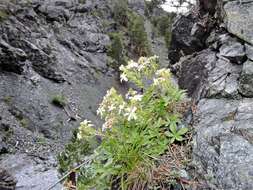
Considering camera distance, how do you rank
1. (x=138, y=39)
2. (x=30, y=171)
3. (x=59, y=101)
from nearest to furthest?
(x=30, y=171) < (x=59, y=101) < (x=138, y=39)

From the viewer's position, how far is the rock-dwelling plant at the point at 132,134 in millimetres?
2764

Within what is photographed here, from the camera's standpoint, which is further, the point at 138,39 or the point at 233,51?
the point at 138,39

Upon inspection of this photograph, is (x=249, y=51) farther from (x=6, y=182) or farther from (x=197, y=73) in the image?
(x=6, y=182)

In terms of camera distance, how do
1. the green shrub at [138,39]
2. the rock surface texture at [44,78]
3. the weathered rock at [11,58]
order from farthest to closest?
1. the green shrub at [138,39]
2. the weathered rock at [11,58]
3. the rock surface texture at [44,78]

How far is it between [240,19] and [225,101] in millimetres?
977

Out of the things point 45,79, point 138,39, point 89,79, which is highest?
point 45,79

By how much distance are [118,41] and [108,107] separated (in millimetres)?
21439

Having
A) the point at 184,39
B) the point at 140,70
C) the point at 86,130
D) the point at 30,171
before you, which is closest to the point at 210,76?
the point at 140,70

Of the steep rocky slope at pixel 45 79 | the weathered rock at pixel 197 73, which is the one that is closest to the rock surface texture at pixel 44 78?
the steep rocky slope at pixel 45 79

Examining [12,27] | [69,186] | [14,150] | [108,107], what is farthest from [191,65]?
[12,27]

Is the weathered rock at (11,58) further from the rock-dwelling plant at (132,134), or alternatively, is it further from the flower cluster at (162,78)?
the flower cluster at (162,78)

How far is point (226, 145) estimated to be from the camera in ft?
8.59

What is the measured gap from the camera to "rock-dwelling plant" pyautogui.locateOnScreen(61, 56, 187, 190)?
2764mm

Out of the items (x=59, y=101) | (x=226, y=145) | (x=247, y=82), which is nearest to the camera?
(x=226, y=145)
